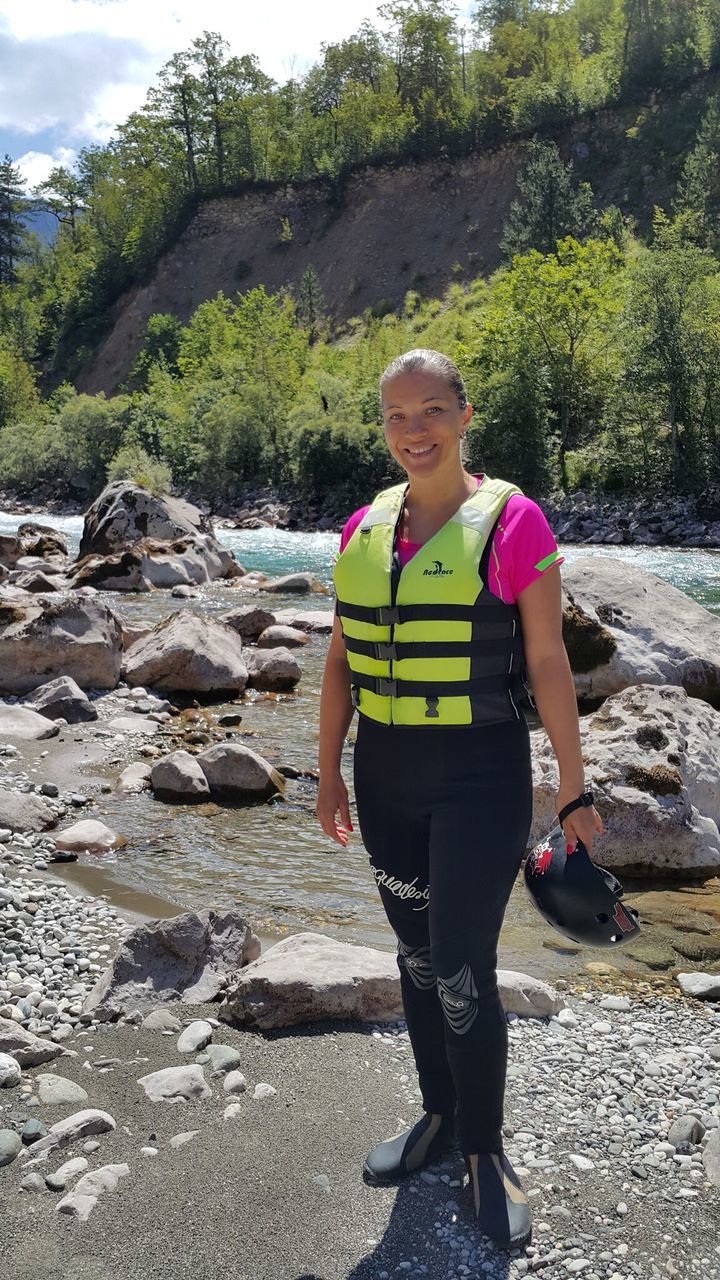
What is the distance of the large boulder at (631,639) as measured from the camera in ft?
31.1

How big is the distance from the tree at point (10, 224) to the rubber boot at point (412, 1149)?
103248 millimetres

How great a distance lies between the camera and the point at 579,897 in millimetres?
2701

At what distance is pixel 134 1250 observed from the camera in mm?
2604

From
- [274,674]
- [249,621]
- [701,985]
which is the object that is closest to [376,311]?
[249,621]

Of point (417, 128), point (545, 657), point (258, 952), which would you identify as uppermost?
point (417, 128)

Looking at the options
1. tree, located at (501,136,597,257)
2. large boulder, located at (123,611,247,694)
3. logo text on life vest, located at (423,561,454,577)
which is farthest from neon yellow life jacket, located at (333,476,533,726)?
tree, located at (501,136,597,257)

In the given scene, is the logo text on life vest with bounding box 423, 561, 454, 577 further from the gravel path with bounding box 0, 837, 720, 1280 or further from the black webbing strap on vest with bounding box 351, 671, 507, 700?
the gravel path with bounding box 0, 837, 720, 1280

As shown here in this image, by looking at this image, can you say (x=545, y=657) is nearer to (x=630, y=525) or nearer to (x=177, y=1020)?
(x=177, y=1020)

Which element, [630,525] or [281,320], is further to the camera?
[281,320]

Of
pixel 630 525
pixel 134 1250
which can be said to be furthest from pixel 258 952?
pixel 630 525

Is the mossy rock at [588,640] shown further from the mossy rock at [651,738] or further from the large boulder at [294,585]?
the large boulder at [294,585]

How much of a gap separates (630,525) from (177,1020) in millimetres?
28969

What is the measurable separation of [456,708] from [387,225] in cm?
7390

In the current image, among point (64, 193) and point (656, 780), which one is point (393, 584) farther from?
point (64, 193)
